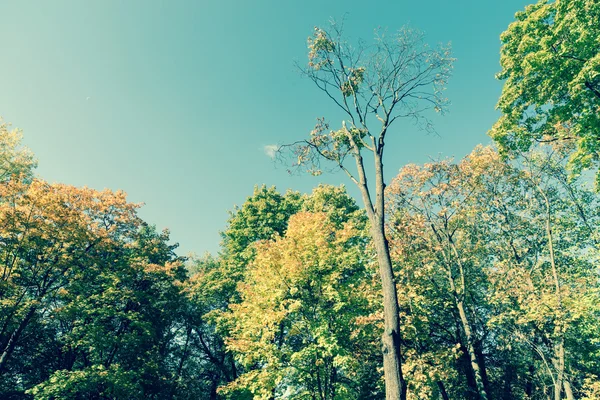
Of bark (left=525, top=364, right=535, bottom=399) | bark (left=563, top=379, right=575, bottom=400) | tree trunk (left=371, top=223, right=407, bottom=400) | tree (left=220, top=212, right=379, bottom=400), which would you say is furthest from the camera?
bark (left=525, top=364, right=535, bottom=399)

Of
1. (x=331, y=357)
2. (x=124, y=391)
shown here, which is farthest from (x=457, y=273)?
(x=124, y=391)

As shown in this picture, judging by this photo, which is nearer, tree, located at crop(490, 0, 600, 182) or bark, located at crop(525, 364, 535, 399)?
tree, located at crop(490, 0, 600, 182)

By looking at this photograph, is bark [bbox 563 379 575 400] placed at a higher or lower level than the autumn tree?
lower

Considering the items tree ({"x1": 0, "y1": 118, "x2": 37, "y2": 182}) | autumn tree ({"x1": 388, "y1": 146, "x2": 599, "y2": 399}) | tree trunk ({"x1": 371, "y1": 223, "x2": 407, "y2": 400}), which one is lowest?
tree trunk ({"x1": 371, "y1": 223, "x2": 407, "y2": 400})

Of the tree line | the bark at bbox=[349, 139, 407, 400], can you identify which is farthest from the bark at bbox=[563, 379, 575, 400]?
the bark at bbox=[349, 139, 407, 400]

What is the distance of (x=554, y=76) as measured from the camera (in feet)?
36.6

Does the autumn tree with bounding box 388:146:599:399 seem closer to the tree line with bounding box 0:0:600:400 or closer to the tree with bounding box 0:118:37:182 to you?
the tree line with bounding box 0:0:600:400

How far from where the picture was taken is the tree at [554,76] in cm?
1012

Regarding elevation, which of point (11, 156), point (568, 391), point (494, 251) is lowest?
point (568, 391)

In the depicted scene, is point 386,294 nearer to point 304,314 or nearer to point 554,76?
point 304,314

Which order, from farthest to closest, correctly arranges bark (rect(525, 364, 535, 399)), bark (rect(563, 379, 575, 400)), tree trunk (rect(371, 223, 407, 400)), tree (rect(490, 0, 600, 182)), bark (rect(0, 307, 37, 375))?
bark (rect(525, 364, 535, 399))
bark (rect(0, 307, 37, 375))
bark (rect(563, 379, 575, 400))
tree (rect(490, 0, 600, 182))
tree trunk (rect(371, 223, 407, 400))

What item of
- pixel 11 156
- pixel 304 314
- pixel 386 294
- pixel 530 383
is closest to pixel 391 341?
pixel 386 294

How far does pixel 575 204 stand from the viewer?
17281 mm

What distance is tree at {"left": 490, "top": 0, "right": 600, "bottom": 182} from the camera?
1012cm
